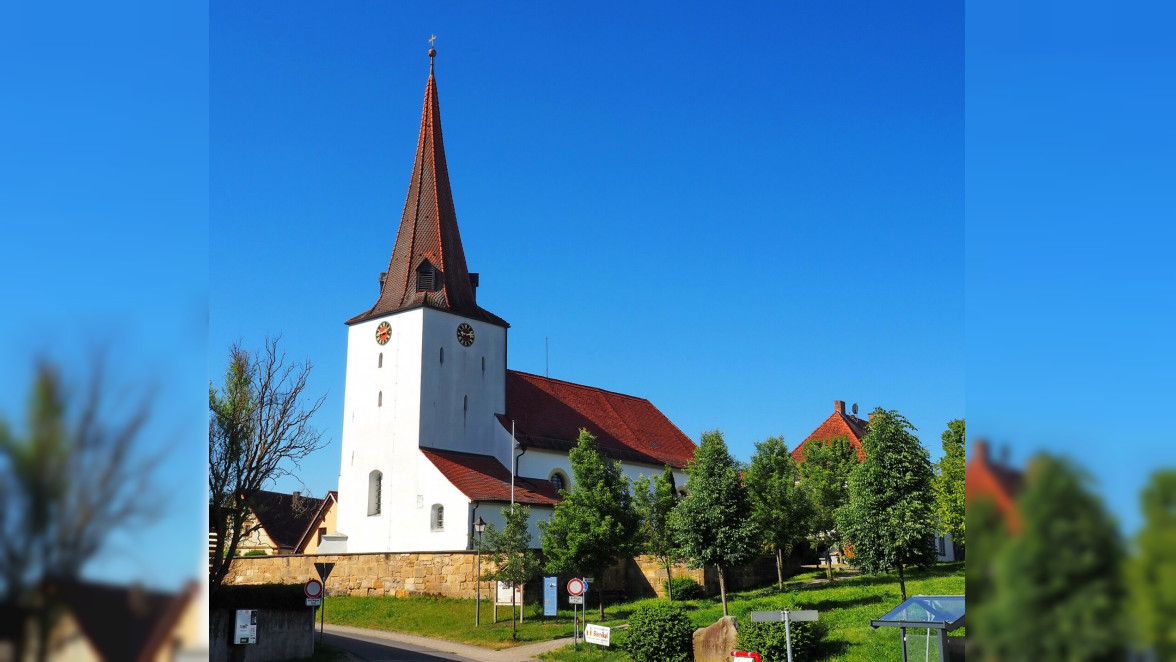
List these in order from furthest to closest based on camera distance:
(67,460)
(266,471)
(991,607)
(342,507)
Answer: (342,507) < (266,471) < (67,460) < (991,607)

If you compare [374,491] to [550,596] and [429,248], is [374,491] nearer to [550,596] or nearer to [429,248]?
[429,248]

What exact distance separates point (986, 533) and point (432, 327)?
44.2 m

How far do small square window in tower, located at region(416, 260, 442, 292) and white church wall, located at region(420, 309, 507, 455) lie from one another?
1764 mm

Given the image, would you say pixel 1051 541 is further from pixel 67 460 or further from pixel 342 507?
pixel 342 507

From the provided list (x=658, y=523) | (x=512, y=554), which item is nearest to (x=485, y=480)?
(x=658, y=523)

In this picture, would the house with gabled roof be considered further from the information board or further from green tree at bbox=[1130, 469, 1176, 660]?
green tree at bbox=[1130, 469, 1176, 660]

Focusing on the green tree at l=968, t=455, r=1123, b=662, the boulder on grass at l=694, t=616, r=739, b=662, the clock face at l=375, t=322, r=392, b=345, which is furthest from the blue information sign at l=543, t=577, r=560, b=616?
the green tree at l=968, t=455, r=1123, b=662

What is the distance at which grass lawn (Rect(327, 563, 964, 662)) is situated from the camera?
2131 centimetres

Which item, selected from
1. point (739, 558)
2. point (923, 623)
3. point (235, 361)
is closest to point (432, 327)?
point (739, 558)

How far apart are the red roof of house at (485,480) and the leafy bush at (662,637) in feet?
54.5

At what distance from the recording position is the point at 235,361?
21.4 metres

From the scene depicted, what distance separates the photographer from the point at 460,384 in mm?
45719

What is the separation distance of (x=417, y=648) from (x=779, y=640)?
11.4 meters

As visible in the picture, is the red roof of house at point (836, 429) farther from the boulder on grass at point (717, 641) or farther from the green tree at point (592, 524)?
the boulder on grass at point (717, 641)
